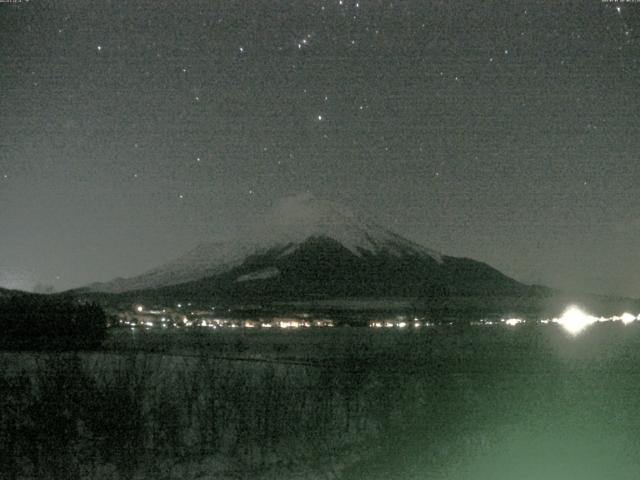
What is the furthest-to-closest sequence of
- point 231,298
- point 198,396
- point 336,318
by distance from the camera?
point 231,298
point 336,318
point 198,396

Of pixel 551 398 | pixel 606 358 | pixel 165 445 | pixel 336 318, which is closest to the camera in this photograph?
pixel 165 445

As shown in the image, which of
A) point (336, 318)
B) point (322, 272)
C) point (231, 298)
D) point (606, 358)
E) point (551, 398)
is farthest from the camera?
point (322, 272)

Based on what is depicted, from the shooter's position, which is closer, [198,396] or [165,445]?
[165,445]

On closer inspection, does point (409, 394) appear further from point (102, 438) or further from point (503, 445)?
point (102, 438)

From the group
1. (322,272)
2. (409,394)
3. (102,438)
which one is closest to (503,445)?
(409,394)

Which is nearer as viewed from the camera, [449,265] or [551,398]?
[551,398]

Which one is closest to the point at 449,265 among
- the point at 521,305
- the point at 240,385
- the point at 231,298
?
the point at 521,305

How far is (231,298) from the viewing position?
100938 mm

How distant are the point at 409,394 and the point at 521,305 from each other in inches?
3377

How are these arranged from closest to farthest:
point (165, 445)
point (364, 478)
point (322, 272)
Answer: point (364, 478) < point (165, 445) < point (322, 272)

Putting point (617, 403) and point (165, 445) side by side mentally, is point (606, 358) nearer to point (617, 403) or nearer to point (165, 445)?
point (617, 403)

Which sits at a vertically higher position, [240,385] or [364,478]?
[240,385]

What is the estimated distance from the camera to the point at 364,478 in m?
14.6

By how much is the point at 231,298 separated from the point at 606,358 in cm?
7597
